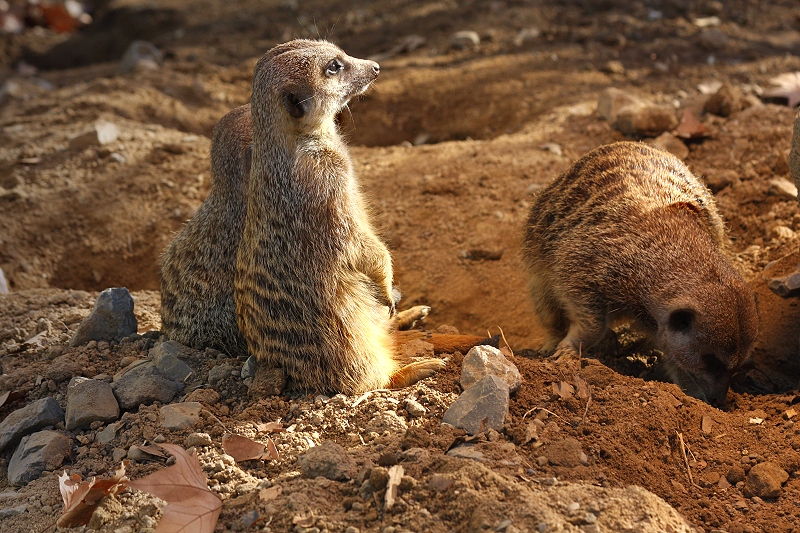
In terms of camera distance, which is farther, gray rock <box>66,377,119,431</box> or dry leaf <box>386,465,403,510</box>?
gray rock <box>66,377,119,431</box>

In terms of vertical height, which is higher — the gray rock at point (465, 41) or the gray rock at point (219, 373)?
the gray rock at point (465, 41)

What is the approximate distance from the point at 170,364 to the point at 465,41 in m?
5.02

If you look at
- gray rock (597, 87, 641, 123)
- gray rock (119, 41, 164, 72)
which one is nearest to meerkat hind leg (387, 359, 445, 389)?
gray rock (597, 87, 641, 123)

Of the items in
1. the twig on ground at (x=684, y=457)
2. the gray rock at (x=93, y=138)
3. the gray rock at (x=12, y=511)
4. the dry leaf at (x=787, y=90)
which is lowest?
the twig on ground at (x=684, y=457)

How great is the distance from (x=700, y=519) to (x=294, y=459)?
4.23 feet

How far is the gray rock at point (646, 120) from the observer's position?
503 cm

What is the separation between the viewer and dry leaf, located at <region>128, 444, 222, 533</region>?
2.24 metres

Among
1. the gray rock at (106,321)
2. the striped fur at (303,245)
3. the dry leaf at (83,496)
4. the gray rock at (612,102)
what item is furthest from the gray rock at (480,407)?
the gray rock at (612,102)

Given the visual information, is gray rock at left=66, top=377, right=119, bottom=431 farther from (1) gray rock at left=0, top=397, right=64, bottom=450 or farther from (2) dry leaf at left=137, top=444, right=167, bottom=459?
(2) dry leaf at left=137, top=444, right=167, bottom=459

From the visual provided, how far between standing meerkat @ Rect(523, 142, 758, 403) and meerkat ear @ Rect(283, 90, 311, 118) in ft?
4.47

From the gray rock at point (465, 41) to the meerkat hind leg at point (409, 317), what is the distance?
398 cm

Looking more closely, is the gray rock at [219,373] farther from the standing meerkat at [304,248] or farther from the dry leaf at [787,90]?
the dry leaf at [787,90]

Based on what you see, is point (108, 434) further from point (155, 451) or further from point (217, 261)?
point (217, 261)

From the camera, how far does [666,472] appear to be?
258 centimetres
